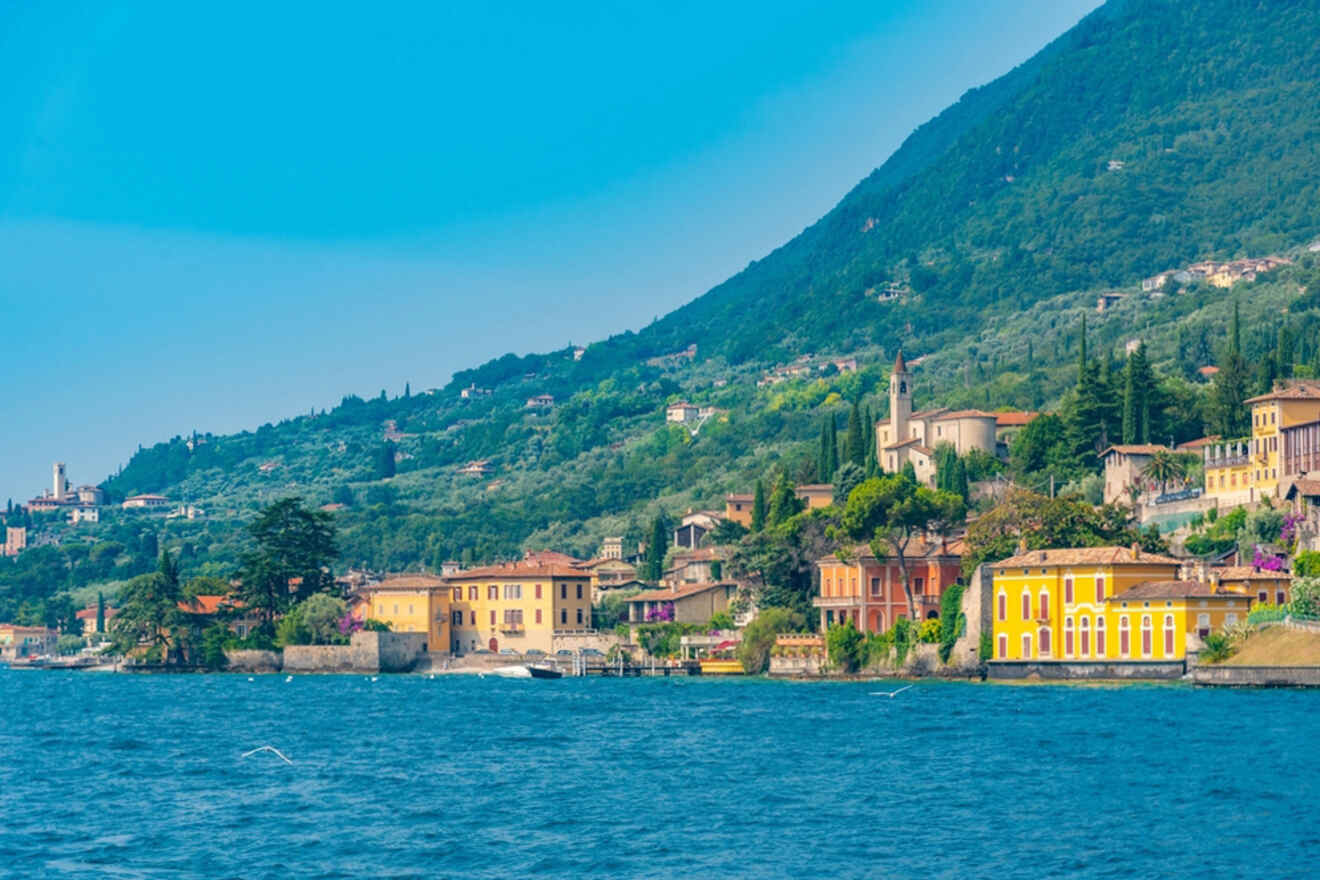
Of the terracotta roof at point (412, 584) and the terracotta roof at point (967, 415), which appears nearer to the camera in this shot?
the terracotta roof at point (412, 584)

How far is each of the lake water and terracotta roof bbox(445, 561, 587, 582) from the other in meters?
41.1

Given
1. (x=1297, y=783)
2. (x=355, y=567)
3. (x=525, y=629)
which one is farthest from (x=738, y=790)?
(x=355, y=567)

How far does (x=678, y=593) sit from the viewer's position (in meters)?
112

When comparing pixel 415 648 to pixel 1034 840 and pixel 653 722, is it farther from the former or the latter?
pixel 1034 840

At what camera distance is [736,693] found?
80375mm

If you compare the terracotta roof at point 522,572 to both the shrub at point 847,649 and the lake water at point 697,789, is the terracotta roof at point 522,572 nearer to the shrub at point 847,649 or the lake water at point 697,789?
the shrub at point 847,649

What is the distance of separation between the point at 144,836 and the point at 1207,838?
19.9 m

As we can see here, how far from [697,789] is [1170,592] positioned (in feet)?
110

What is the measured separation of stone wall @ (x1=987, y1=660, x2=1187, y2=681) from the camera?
7588cm

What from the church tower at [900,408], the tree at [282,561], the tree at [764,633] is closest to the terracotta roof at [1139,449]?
the tree at [764,633]

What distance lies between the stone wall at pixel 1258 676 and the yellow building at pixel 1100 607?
3.40m

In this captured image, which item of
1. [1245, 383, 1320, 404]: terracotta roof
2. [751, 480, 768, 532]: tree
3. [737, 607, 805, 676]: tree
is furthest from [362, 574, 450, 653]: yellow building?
[1245, 383, 1320, 404]: terracotta roof

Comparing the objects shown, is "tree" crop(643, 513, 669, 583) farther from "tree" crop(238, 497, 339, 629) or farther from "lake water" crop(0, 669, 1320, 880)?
"lake water" crop(0, 669, 1320, 880)

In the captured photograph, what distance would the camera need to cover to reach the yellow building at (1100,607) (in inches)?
2940
